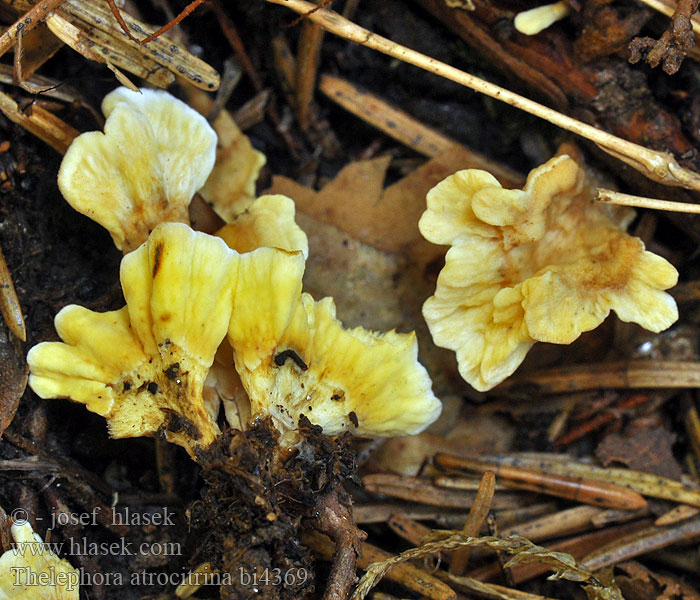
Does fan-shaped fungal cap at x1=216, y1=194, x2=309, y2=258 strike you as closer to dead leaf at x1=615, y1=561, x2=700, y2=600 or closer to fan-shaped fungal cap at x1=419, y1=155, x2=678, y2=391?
fan-shaped fungal cap at x1=419, y1=155, x2=678, y2=391

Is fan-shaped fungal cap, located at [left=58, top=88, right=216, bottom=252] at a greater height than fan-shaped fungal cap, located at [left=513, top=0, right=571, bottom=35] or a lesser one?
lesser

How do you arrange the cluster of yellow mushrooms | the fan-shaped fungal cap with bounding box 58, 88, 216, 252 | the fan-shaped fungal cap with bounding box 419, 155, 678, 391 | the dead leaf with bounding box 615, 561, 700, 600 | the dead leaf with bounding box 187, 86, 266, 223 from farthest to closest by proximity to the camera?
the dead leaf with bounding box 187, 86, 266, 223 < the dead leaf with bounding box 615, 561, 700, 600 < the fan-shaped fungal cap with bounding box 419, 155, 678, 391 < the fan-shaped fungal cap with bounding box 58, 88, 216, 252 < the cluster of yellow mushrooms

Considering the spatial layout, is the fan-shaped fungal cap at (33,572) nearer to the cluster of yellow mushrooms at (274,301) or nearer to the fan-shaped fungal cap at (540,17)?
the cluster of yellow mushrooms at (274,301)

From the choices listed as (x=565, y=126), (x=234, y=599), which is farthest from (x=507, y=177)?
(x=234, y=599)

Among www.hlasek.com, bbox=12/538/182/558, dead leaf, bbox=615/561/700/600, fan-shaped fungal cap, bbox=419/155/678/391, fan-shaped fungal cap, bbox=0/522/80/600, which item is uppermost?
fan-shaped fungal cap, bbox=419/155/678/391

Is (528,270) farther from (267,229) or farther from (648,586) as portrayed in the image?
(648,586)

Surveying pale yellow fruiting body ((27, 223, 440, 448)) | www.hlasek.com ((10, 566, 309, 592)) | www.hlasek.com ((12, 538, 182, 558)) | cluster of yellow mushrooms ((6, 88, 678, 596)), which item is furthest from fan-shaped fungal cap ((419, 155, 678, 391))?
www.hlasek.com ((12, 538, 182, 558))

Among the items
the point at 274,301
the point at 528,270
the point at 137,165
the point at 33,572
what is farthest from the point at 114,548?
the point at 528,270

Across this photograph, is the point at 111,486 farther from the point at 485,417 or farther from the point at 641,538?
the point at 641,538

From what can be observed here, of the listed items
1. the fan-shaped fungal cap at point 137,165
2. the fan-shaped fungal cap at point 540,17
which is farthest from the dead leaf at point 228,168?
the fan-shaped fungal cap at point 540,17
